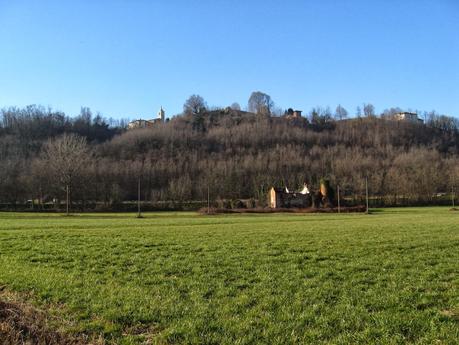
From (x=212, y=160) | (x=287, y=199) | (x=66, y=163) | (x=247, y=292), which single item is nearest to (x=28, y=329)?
(x=247, y=292)

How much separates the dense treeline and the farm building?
3111 millimetres

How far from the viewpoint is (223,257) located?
14.2 meters

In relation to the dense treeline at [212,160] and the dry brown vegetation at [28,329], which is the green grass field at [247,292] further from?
the dense treeline at [212,160]

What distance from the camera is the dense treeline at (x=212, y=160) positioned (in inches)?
4102

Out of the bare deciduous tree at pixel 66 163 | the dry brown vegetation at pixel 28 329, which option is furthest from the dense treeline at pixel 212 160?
the dry brown vegetation at pixel 28 329

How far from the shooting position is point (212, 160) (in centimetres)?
15575

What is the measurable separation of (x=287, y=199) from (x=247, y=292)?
93.5m

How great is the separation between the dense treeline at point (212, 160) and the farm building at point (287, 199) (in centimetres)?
311

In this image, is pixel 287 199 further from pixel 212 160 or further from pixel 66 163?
pixel 212 160

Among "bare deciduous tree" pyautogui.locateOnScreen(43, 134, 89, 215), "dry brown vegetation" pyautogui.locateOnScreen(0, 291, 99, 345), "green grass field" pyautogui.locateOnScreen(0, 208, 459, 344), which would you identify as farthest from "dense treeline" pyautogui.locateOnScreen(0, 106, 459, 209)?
"dry brown vegetation" pyautogui.locateOnScreen(0, 291, 99, 345)

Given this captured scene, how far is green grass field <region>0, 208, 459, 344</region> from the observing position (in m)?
6.88

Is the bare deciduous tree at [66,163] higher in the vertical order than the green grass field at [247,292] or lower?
higher

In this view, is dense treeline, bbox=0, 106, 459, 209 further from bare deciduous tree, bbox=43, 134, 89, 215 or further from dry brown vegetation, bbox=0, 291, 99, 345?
dry brown vegetation, bbox=0, 291, 99, 345

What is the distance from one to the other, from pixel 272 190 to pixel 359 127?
359ft
